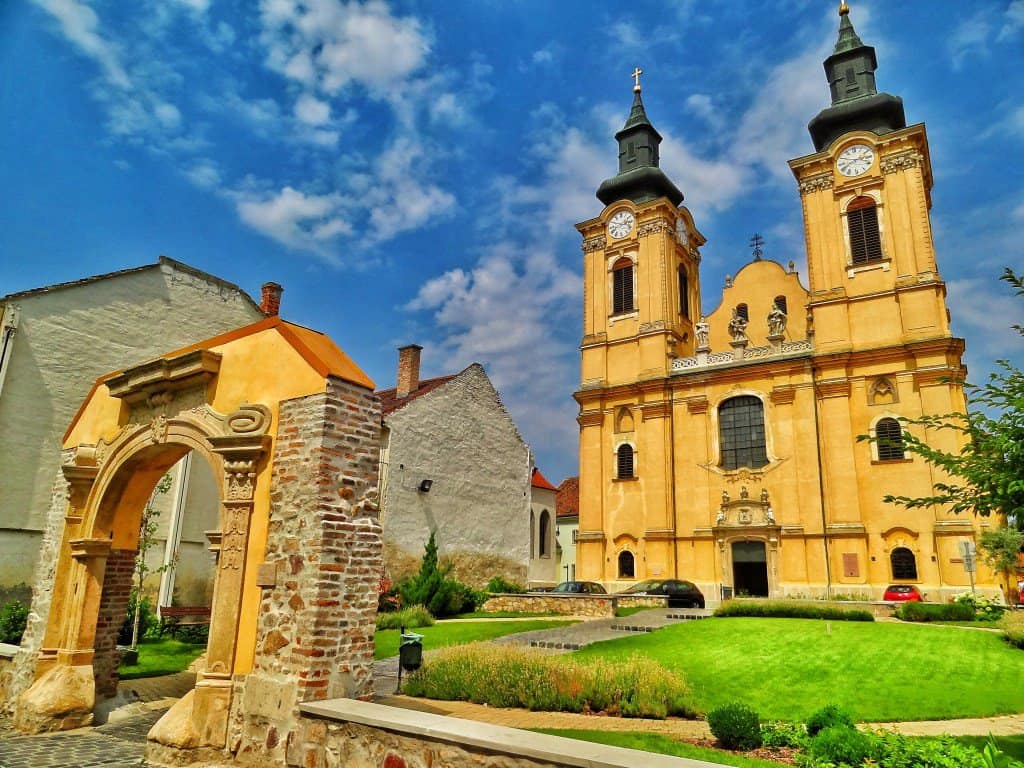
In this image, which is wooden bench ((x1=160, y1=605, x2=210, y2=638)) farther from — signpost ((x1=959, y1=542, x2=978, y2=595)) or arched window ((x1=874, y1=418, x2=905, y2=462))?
arched window ((x1=874, y1=418, x2=905, y2=462))

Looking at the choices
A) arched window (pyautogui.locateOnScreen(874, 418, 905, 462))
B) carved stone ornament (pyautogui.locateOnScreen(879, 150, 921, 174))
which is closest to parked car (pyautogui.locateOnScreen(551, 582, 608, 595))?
arched window (pyautogui.locateOnScreen(874, 418, 905, 462))

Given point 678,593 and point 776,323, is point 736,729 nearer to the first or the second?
point 678,593

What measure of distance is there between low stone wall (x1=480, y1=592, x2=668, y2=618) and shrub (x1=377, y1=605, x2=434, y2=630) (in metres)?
5.46

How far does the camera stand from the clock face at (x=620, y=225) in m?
40.4

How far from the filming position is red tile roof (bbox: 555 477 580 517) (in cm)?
5100

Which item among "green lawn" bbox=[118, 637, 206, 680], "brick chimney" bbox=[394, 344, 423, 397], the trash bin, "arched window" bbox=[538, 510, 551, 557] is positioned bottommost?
"green lawn" bbox=[118, 637, 206, 680]

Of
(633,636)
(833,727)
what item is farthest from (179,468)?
(833,727)

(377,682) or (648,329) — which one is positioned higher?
(648,329)

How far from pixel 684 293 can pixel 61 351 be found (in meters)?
31.8

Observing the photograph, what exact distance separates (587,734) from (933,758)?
11.2ft

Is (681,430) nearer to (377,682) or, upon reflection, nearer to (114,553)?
(377,682)

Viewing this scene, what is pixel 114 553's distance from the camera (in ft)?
33.6

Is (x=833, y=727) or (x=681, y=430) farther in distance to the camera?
(x=681, y=430)

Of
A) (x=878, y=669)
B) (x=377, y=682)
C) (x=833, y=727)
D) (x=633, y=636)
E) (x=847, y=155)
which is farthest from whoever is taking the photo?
(x=847, y=155)
